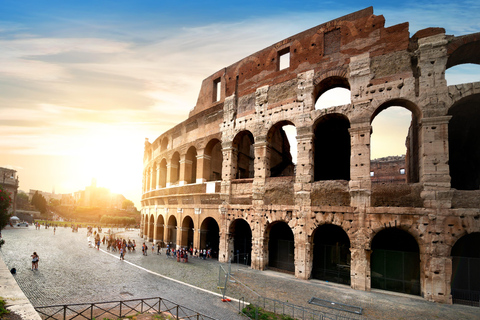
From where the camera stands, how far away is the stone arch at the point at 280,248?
17.3 m

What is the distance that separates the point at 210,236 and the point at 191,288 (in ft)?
32.9

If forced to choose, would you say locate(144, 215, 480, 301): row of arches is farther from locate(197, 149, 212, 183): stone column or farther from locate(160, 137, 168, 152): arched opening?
locate(160, 137, 168, 152): arched opening

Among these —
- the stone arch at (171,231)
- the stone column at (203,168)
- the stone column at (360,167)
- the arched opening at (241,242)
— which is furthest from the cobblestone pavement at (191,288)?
the stone arch at (171,231)

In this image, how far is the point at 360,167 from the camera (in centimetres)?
1428

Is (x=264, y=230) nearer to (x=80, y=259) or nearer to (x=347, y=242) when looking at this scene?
(x=347, y=242)

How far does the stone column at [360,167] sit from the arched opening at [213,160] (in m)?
10.5

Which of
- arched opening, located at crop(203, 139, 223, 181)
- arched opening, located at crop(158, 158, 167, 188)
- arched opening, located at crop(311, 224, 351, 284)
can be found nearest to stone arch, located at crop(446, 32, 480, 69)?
arched opening, located at crop(311, 224, 351, 284)

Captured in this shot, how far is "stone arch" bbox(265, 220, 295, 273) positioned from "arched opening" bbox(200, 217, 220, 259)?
4.90 meters

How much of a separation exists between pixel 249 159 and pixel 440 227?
14112 mm

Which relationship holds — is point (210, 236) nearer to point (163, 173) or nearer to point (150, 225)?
point (163, 173)

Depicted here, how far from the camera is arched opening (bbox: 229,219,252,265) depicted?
1906 cm

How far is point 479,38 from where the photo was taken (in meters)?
13.0

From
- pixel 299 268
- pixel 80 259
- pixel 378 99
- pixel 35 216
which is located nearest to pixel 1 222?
pixel 80 259

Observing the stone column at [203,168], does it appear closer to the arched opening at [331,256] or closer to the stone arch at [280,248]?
the stone arch at [280,248]
